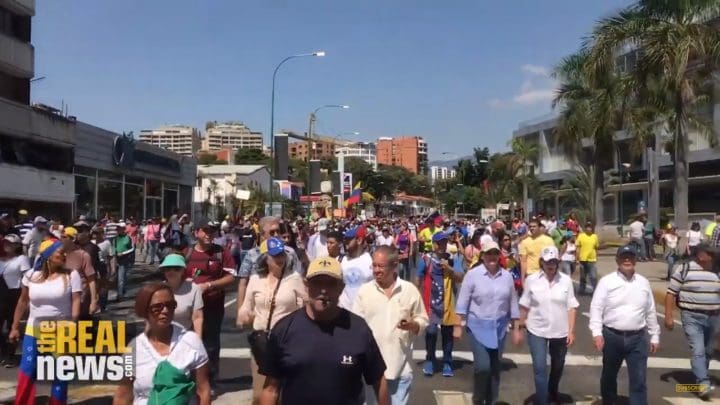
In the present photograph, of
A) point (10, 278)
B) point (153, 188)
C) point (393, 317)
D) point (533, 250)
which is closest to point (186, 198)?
point (153, 188)

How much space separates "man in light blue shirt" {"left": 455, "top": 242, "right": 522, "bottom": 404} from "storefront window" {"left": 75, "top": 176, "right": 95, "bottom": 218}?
88.0ft

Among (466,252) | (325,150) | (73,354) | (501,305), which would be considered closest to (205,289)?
(73,354)

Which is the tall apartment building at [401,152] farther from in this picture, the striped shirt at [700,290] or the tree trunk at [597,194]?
the striped shirt at [700,290]

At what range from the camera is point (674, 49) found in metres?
19.5

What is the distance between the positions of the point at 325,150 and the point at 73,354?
512 feet

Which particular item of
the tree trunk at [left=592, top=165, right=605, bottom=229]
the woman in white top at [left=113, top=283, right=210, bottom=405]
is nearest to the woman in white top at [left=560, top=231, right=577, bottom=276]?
the woman in white top at [left=113, top=283, right=210, bottom=405]

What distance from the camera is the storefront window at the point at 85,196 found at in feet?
100

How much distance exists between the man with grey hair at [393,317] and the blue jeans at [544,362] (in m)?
1.74

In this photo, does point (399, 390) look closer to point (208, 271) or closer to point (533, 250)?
point (208, 271)

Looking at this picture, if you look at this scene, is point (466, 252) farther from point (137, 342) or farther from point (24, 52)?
point (24, 52)

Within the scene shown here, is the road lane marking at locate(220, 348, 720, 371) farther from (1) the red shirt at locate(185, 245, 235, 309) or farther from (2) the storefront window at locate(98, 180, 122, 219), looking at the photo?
(2) the storefront window at locate(98, 180, 122, 219)

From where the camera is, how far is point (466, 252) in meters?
12.2

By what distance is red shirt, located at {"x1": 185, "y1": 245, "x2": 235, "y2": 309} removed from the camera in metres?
6.92

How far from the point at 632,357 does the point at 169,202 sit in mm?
37411
